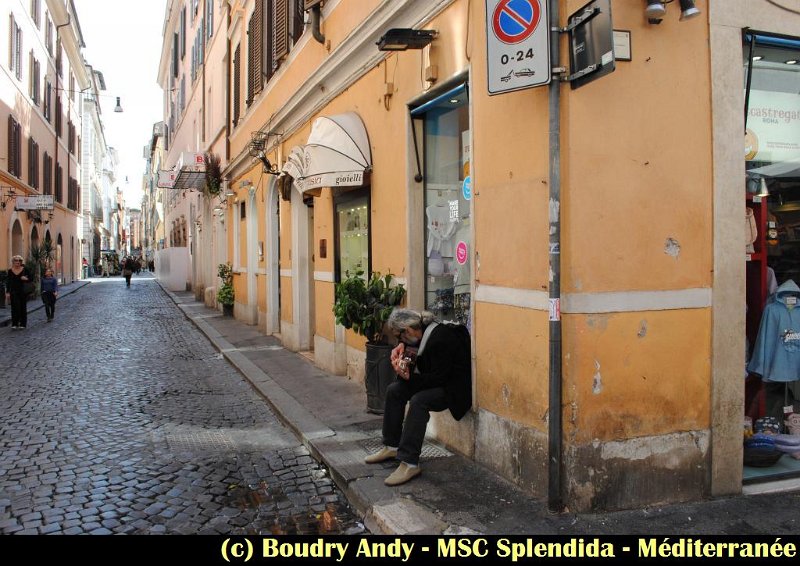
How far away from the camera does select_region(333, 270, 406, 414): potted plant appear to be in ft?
20.9

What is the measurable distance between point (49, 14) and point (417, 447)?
1279 inches

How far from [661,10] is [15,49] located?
82.3 feet

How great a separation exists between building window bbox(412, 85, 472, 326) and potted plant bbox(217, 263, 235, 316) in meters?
11.7

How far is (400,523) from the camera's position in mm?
3830

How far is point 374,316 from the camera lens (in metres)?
6.46

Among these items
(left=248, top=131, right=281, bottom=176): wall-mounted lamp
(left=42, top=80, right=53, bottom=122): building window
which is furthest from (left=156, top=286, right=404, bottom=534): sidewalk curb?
(left=42, top=80, right=53, bottom=122): building window

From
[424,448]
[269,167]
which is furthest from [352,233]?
[269,167]

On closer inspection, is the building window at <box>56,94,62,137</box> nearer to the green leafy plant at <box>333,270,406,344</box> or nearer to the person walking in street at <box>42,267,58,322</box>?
the person walking in street at <box>42,267,58,322</box>

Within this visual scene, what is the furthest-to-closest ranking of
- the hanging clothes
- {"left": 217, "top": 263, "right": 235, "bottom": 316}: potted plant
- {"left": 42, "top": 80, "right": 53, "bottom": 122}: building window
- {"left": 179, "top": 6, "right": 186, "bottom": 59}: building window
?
{"left": 42, "top": 80, "right": 53, "bottom": 122}: building window, {"left": 179, "top": 6, "right": 186, "bottom": 59}: building window, {"left": 217, "top": 263, "right": 235, "bottom": 316}: potted plant, the hanging clothes

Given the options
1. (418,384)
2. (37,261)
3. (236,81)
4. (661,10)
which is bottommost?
(418,384)

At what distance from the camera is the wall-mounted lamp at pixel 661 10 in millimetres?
3828

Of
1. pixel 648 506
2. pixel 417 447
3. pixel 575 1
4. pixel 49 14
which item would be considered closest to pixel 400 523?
pixel 417 447

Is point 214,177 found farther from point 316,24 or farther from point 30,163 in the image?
point 30,163
